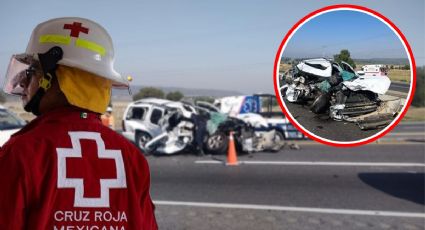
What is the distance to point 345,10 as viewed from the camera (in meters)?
1.47

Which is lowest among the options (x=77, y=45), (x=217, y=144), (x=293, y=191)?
(x=217, y=144)

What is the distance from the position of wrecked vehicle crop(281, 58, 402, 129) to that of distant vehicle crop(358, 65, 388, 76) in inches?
0.5

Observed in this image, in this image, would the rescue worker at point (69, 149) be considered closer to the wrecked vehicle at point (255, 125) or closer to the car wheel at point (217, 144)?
the wrecked vehicle at point (255, 125)

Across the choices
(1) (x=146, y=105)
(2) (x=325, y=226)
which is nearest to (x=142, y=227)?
(2) (x=325, y=226)

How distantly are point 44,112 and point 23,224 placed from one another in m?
0.38

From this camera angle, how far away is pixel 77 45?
159 centimetres

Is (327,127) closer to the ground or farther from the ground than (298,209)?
farther from the ground

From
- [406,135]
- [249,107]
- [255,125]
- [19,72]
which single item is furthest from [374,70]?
[406,135]

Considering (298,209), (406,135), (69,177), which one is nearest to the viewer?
(69,177)

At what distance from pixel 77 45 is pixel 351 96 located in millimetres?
882

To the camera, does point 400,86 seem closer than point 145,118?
Yes

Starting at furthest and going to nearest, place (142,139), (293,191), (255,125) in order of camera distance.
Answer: (142,139) → (255,125) → (293,191)

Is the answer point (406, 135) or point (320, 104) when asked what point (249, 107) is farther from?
point (320, 104)

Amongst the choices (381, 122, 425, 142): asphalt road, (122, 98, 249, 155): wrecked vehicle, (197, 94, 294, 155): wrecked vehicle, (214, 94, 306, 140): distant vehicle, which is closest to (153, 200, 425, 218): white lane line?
(197, 94, 294, 155): wrecked vehicle
